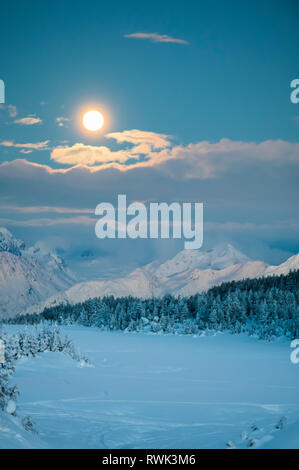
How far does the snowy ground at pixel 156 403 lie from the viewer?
45.8ft

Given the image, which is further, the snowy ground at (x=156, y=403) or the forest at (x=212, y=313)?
the forest at (x=212, y=313)

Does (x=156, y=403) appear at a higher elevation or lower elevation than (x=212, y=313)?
lower

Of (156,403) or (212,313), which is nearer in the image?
(156,403)

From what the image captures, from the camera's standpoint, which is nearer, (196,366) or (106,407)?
(106,407)

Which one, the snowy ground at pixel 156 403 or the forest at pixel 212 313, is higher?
the forest at pixel 212 313

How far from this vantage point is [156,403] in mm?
19688

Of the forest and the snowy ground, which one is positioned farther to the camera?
the forest

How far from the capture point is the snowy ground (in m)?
14.0

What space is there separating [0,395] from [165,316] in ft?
236

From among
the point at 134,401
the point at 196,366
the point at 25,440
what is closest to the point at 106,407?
the point at 134,401

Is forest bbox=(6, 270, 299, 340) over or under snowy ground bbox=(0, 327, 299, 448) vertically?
over
